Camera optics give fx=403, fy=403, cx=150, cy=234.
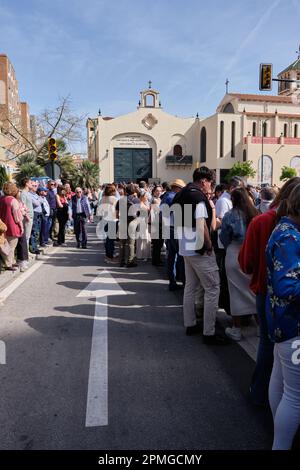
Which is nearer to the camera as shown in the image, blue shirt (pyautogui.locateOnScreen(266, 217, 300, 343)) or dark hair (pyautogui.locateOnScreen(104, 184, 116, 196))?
blue shirt (pyautogui.locateOnScreen(266, 217, 300, 343))

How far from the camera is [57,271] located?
873 cm

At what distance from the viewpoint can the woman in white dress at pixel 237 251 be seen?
15.1ft

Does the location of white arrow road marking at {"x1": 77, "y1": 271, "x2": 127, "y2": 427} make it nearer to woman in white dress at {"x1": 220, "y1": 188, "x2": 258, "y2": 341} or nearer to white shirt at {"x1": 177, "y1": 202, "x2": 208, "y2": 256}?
white shirt at {"x1": 177, "y1": 202, "x2": 208, "y2": 256}

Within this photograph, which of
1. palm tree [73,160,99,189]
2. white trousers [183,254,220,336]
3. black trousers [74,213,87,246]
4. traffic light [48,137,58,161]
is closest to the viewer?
white trousers [183,254,220,336]

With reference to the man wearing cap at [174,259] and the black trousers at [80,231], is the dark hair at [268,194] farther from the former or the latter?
the black trousers at [80,231]

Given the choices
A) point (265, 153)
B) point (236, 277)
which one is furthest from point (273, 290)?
point (265, 153)

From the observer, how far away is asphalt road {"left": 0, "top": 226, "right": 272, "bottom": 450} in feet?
9.53

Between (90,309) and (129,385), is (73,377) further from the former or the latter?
(90,309)

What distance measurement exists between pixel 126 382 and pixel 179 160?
5511 centimetres

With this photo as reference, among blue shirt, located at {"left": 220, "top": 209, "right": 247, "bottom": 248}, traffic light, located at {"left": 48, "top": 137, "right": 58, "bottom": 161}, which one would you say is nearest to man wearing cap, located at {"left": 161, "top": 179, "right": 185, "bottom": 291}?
blue shirt, located at {"left": 220, "top": 209, "right": 247, "bottom": 248}

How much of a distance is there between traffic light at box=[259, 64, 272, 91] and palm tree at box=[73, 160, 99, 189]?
22979 millimetres

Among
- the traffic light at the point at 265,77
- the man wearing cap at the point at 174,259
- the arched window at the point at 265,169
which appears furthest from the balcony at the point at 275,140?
the man wearing cap at the point at 174,259
